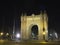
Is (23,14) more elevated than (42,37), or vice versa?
(23,14)

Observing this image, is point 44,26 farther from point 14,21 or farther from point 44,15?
point 14,21

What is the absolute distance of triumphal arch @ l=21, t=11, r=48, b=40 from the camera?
63056 millimetres

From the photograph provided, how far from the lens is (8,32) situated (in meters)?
85.8

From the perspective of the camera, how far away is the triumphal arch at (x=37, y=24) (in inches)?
2483

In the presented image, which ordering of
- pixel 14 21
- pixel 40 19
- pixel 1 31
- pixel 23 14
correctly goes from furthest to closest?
pixel 1 31 → pixel 14 21 → pixel 23 14 → pixel 40 19

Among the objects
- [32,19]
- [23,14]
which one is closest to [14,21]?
[23,14]

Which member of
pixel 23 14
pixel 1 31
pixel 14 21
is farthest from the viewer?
pixel 1 31

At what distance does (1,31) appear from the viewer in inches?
3361

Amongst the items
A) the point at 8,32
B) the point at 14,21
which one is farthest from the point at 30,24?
the point at 8,32

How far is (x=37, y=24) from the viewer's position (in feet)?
210

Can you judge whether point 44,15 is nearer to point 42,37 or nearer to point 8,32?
point 42,37

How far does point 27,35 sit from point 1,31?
2335 cm

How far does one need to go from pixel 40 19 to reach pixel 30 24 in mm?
3602

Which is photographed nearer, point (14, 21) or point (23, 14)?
point (23, 14)
